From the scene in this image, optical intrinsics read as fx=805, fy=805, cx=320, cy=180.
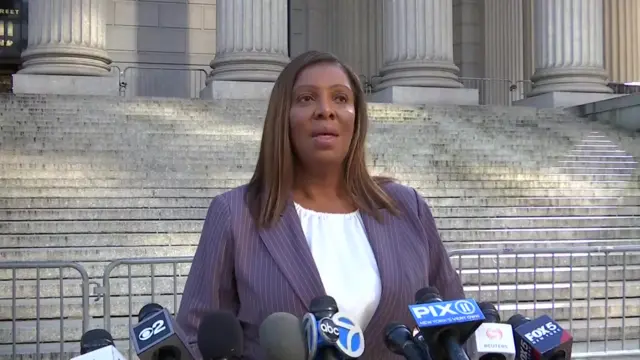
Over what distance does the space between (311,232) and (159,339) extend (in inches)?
25.0

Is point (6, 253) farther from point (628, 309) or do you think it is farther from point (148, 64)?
point (148, 64)

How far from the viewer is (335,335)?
5.14ft

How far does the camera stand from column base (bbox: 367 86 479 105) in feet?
57.8

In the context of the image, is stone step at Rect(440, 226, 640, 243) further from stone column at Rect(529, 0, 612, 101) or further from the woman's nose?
stone column at Rect(529, 0, 612, 101)

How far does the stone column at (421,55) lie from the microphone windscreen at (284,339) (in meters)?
16.2

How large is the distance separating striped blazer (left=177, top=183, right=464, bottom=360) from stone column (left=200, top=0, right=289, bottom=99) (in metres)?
14.8

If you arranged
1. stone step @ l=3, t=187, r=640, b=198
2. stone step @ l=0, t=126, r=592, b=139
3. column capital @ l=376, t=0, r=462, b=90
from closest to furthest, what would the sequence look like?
stone step @ l=3, t=187, r=640, b=198 < stone step @ l=0, t=126, r=592, b=139 < column capital @ l=376, t=0, r=462, b=90

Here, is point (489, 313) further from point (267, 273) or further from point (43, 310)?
point (43, 310)

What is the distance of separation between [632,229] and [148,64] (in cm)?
1593

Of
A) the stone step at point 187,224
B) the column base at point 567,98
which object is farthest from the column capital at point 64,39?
the column base at point 567,98

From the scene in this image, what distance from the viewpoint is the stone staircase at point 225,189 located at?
7.12 m

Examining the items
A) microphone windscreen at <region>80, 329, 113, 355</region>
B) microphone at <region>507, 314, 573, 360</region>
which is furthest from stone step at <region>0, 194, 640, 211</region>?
microphone at <region>507, 314, 573, 360</region>

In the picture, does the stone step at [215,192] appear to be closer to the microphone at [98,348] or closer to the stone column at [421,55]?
the stone column at [421,55]

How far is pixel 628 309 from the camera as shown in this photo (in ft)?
24.7
